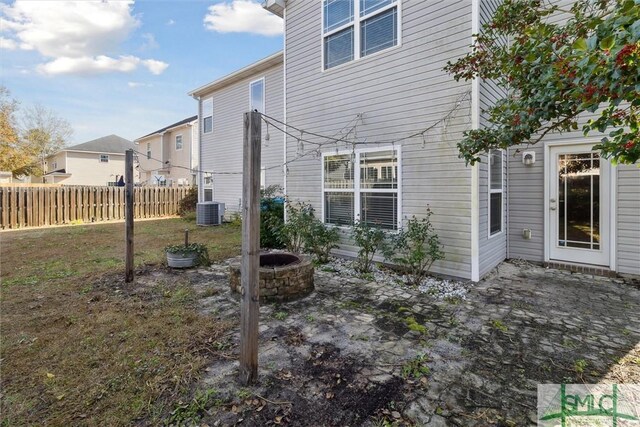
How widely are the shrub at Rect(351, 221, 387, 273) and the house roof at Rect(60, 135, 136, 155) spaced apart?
2782 centimetres

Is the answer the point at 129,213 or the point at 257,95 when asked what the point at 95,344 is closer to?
the point at 129,213

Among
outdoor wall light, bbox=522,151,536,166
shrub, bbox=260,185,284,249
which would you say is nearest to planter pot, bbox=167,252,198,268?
shrub, bbox=260,185,284,249

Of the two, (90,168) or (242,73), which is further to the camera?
(90,168)

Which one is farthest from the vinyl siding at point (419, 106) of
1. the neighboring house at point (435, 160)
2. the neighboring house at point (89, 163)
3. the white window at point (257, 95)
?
the neighboring house at point (89, 163)

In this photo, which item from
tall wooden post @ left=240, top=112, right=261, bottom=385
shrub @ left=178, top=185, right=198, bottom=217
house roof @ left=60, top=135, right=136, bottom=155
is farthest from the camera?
house roof @ left=60, top=135, right=136, bottom=155

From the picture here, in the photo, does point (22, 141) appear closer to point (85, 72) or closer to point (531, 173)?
point (85, 72)

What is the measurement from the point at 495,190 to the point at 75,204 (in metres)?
14.5

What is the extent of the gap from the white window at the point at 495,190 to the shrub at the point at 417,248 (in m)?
1.15

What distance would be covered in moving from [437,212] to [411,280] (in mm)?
1188

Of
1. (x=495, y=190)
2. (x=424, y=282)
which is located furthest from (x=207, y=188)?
(x=495, y=190)

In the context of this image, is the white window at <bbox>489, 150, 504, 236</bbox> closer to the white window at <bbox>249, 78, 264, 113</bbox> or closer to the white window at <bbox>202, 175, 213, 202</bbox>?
the white window at <bbox>249, 78, 264, 113</bbox>

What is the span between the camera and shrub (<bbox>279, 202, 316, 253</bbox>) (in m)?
6.24

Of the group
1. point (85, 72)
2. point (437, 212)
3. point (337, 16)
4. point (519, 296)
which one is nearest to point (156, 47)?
point (337, 16)

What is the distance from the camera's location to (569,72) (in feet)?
6.72
